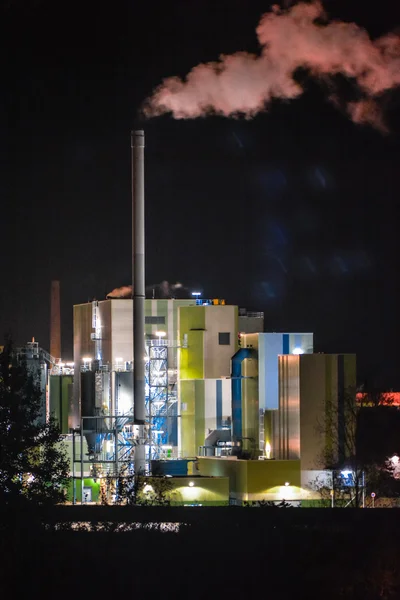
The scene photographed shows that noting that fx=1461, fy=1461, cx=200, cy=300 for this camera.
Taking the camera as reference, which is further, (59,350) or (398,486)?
(59,350)

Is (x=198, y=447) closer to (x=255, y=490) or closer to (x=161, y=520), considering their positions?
(x=255, y=490)

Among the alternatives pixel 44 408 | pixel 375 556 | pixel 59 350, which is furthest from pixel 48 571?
pixel 59 350

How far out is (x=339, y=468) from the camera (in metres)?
34.7

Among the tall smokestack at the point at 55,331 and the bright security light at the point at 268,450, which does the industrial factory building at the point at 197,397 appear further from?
the tall smokestack at the point at 55,331

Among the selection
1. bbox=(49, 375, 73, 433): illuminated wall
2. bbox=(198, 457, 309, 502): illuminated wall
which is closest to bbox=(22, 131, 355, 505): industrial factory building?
bbox=(198, 457, 309, 502): illuminated wall

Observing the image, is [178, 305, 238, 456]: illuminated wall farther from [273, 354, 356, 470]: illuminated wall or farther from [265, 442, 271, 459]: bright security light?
[273, 354, 356, 470]: illuminated wall

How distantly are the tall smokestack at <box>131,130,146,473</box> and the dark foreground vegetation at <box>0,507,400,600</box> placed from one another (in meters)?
12.2

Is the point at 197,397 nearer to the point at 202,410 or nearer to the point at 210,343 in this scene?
the point at 202,410

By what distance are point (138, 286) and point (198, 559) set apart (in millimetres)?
16760

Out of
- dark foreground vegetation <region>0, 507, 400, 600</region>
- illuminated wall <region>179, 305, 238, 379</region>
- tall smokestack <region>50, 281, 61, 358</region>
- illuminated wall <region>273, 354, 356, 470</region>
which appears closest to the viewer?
dark foreground vegetation <region>0, 507, 400, 600</region>

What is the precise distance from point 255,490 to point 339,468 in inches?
81.9

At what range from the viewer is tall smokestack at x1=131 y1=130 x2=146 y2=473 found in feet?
126

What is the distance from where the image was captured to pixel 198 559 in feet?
76.4

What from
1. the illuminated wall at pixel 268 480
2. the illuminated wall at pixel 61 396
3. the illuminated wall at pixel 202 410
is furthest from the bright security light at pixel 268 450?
the illuminated wall at pixel 61 396
